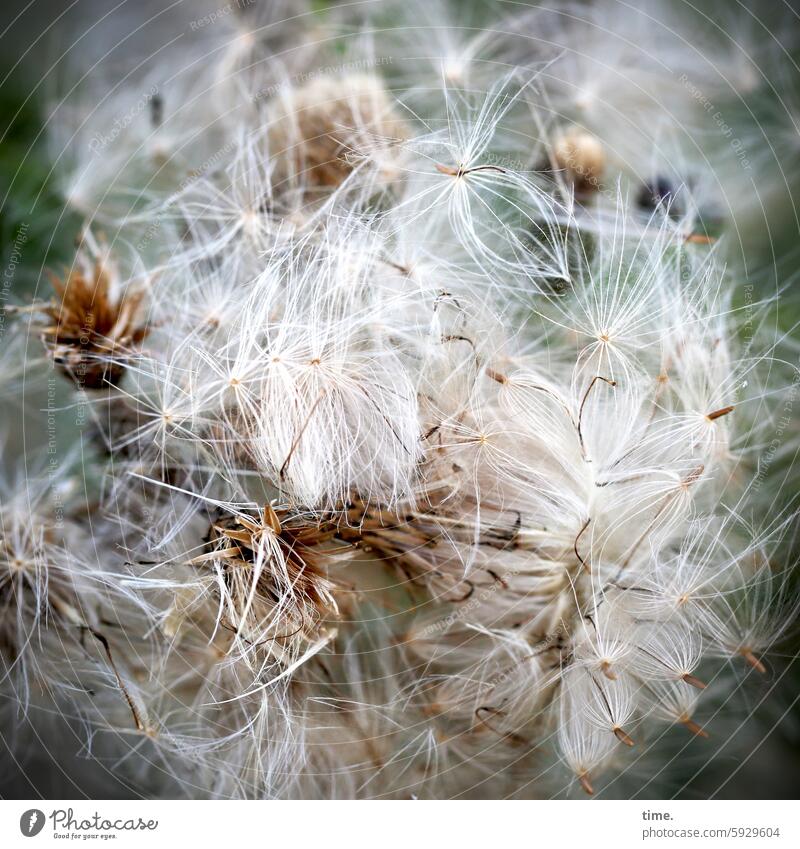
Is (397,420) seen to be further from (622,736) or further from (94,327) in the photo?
(622,736)

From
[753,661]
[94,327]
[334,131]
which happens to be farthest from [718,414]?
[94,327]

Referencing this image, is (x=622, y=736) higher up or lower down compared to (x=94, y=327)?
lower down

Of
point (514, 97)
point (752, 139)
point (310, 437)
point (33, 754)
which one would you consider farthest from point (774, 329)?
point (33, 754)

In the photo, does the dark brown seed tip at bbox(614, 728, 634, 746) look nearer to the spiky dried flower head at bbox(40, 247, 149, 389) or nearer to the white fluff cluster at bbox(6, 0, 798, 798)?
the white fluff cluster at bbox(6, 0, 798, 798)

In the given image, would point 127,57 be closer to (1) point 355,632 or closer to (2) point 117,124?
(2) point 117,124

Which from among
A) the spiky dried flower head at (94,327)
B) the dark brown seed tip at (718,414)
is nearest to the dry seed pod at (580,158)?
the dark brown seed tip at (718,414)

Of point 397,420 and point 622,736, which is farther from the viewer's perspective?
point 622,736

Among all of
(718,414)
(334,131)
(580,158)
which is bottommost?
(718,414)

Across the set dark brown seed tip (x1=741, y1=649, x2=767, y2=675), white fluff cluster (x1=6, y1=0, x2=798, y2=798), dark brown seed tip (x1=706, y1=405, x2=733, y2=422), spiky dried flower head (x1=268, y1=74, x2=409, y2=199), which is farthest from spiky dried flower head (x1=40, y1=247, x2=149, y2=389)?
dark brown seed tip (x1=741, y1=649, x2=767, y2=675)
